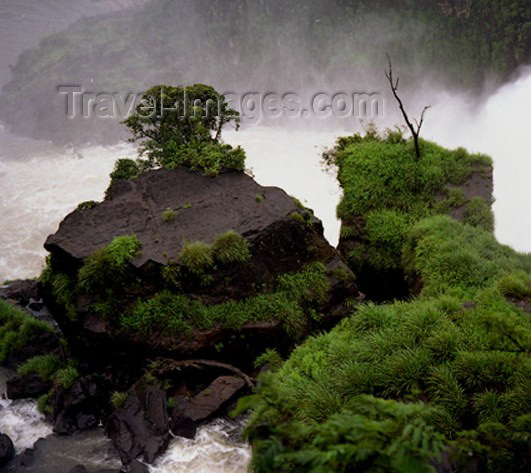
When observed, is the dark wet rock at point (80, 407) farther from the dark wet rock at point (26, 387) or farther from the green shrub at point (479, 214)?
the green shrub at point (479, 214)

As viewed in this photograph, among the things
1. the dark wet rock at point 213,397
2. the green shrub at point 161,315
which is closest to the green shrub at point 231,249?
the green shrub at point 161,315

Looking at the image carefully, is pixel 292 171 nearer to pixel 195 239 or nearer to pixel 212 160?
pixel 212 160

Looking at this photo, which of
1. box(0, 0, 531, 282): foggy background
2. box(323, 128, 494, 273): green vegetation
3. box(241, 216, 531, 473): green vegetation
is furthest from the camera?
box(0, 0, 531, 282): foggy background

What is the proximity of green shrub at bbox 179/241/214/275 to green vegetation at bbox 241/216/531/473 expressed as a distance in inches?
111

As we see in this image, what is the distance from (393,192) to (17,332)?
11.2m

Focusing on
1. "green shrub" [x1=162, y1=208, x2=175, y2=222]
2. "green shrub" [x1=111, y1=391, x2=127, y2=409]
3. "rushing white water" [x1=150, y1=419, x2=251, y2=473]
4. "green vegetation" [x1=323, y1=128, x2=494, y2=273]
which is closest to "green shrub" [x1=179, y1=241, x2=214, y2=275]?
"green shrub" [x1=162, y1=208, x2=175, y2=222]

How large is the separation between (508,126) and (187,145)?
2427 cm

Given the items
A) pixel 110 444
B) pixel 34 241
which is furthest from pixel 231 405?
pixel 34 241

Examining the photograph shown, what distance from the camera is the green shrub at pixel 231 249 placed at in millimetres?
9000

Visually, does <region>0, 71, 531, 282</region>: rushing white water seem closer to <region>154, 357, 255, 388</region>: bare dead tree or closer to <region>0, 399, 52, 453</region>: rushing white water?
<region>154, 357, 255, 388</region>: bare dead tree

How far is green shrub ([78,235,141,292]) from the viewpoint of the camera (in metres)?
8.71

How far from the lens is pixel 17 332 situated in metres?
11.9

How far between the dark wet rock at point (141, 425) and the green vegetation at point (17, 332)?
453cm

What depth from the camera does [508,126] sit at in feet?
91.9
